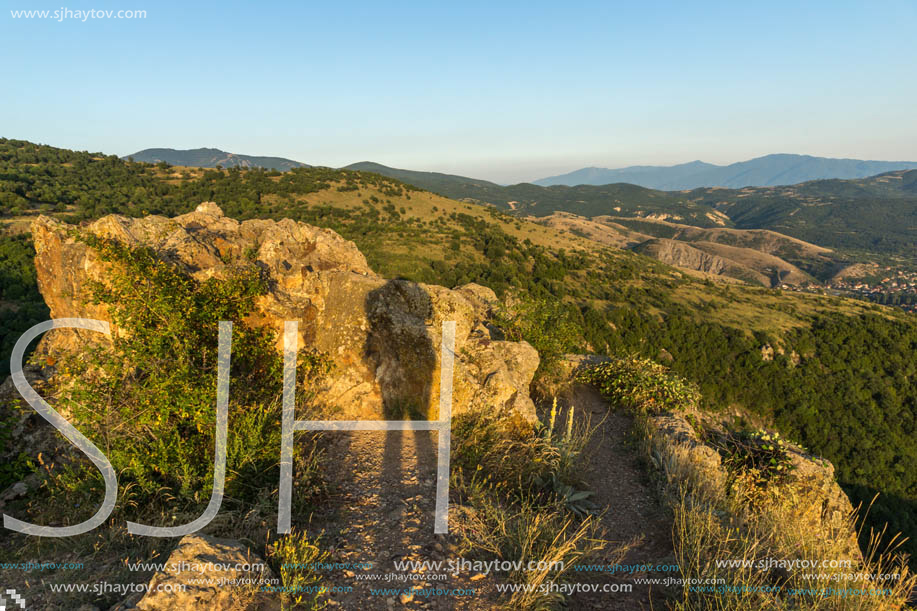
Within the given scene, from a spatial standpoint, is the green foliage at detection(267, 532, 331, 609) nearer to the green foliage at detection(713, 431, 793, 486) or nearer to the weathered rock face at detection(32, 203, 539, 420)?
the weathered rock face at detection(32, 203, 539, 420)

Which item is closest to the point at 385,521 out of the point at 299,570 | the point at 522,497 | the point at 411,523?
the point at 411,523

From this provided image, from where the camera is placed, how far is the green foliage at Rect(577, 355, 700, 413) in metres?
8.22

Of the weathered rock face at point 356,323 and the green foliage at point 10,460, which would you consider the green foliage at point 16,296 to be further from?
the green foliage at point 10,460

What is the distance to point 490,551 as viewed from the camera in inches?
145

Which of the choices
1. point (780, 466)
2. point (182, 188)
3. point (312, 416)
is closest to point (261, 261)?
point (312, 416)

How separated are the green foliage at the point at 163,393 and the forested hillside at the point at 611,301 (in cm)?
681

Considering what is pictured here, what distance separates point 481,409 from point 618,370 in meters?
4.66

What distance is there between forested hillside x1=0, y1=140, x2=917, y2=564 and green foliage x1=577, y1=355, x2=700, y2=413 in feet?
Answer: 4.80

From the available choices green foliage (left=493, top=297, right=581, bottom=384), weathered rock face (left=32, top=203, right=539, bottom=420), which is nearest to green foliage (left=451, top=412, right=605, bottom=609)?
weathered rock face (left=32, top=203, right=539, bottom=420)

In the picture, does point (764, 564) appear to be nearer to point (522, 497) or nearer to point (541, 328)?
point (522, 497)

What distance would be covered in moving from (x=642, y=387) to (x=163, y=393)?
8.58m

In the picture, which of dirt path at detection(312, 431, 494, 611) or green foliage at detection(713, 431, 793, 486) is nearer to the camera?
dirt path at detection(312, 431, 494, 611)

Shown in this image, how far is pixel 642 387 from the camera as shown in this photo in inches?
335

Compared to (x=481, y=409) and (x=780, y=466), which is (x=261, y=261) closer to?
(x=481, y=409)
